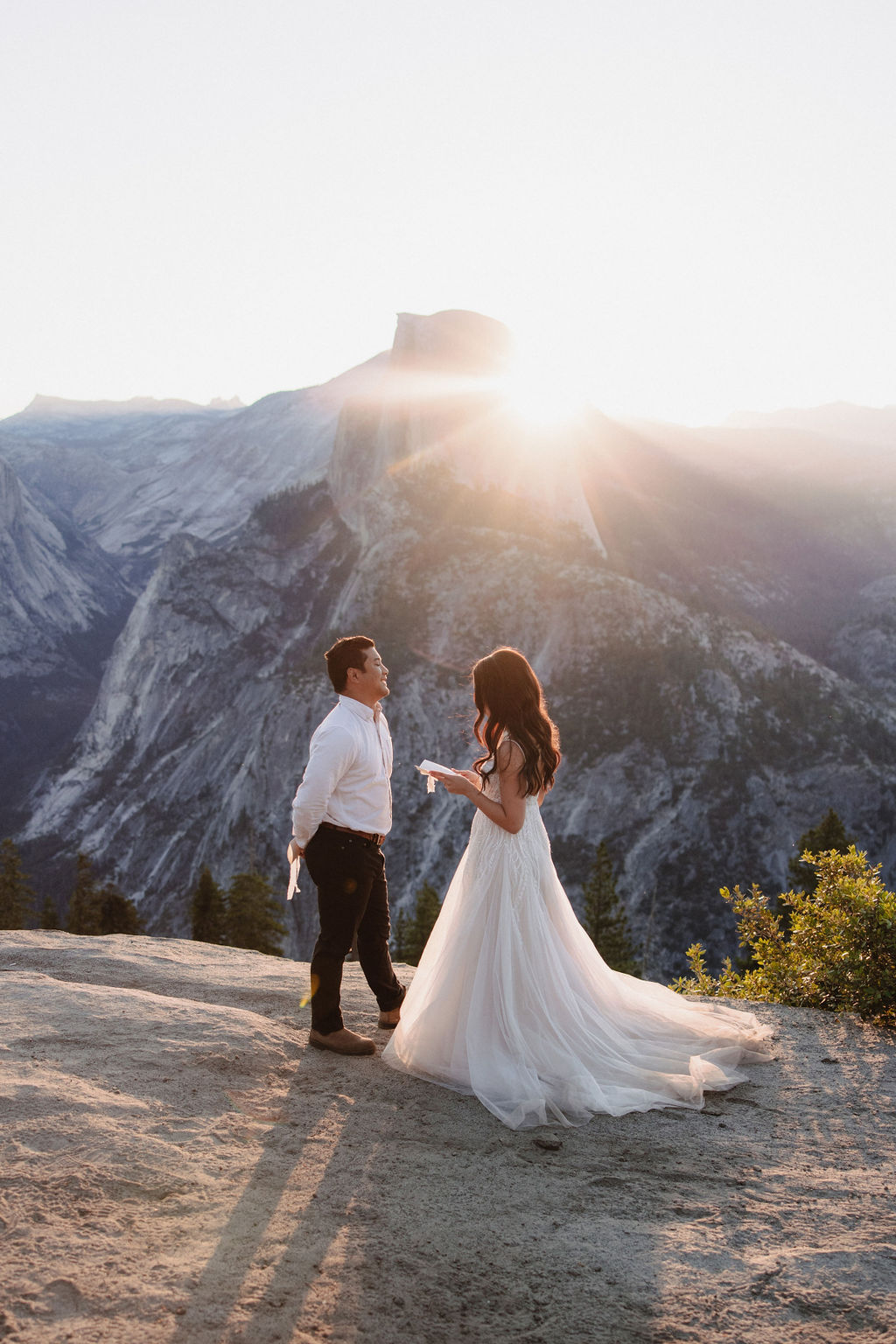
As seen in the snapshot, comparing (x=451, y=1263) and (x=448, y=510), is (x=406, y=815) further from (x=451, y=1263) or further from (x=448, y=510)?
(x=451, y=1263)

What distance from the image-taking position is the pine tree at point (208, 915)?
3189 cm

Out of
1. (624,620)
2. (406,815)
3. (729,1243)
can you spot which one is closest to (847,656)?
(624,620)

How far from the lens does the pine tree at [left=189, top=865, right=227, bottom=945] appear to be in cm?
3189

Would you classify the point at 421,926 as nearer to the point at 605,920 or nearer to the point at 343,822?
the point at 605,920

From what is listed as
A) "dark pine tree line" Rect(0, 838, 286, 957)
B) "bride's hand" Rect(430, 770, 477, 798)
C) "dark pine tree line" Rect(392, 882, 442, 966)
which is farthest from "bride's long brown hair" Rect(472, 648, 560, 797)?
"dark pine tree line" Rect(392, 882, 442, 966)

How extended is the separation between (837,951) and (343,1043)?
4.66 m

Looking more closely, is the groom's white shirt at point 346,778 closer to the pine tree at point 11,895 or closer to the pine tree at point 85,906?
the pine tree at point 85,906

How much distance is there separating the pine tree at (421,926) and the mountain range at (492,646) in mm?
7468

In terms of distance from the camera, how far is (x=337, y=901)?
6.31 meters

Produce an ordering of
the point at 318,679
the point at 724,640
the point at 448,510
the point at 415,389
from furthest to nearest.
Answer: the point at 415,389, the point at 448,510, the point at 318,679, the point at 724,640

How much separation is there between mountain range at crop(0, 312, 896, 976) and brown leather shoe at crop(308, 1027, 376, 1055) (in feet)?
43.6

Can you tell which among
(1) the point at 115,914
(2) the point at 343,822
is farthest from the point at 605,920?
(2) the point at 343,822

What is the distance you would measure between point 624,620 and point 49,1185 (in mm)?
47846

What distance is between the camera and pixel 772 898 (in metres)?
37.2
